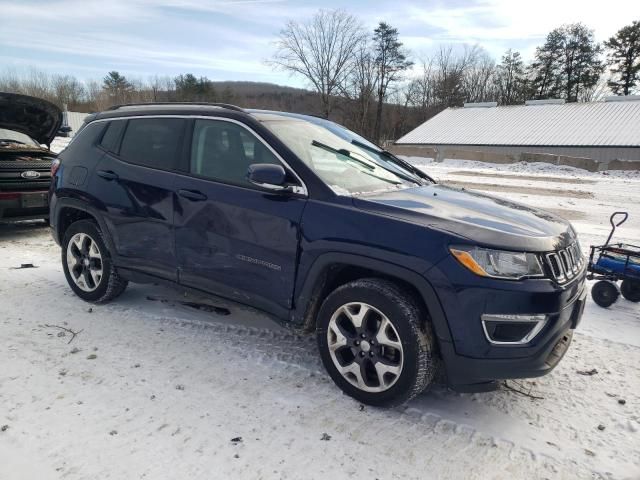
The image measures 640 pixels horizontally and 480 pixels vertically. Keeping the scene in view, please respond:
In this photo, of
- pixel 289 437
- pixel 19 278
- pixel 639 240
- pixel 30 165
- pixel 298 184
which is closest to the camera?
pixel 289 437

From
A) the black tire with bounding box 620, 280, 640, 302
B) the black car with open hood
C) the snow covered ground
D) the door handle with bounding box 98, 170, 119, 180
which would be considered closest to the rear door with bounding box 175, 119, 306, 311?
the snow covered ground

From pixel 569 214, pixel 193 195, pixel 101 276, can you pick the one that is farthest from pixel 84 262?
pixel 569 214

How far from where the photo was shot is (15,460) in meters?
2.31

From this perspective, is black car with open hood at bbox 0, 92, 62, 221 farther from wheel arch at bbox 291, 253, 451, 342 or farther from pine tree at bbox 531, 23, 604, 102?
pine tree at bbox 531, 23, 604, 102

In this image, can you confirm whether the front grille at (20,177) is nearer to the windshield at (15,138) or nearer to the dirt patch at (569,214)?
the windshield at (15,138)

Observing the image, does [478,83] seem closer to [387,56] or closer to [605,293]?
[387,56]

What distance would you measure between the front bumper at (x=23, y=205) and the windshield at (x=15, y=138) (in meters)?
1.30

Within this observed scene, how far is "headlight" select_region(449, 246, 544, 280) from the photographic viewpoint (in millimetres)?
2492

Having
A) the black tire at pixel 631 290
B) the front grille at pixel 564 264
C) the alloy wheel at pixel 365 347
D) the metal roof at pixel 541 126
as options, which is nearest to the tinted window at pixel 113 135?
the alloy wheel at pixel 365 347

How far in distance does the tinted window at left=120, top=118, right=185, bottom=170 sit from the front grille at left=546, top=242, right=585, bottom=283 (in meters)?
2.79

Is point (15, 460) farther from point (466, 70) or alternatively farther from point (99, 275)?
point (466, 70)

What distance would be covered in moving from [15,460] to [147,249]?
1.81 m

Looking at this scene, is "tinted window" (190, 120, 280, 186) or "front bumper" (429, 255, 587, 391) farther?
"tinted window" (190, 120, 280, 186)

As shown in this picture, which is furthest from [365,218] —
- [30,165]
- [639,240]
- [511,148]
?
[511,148]
